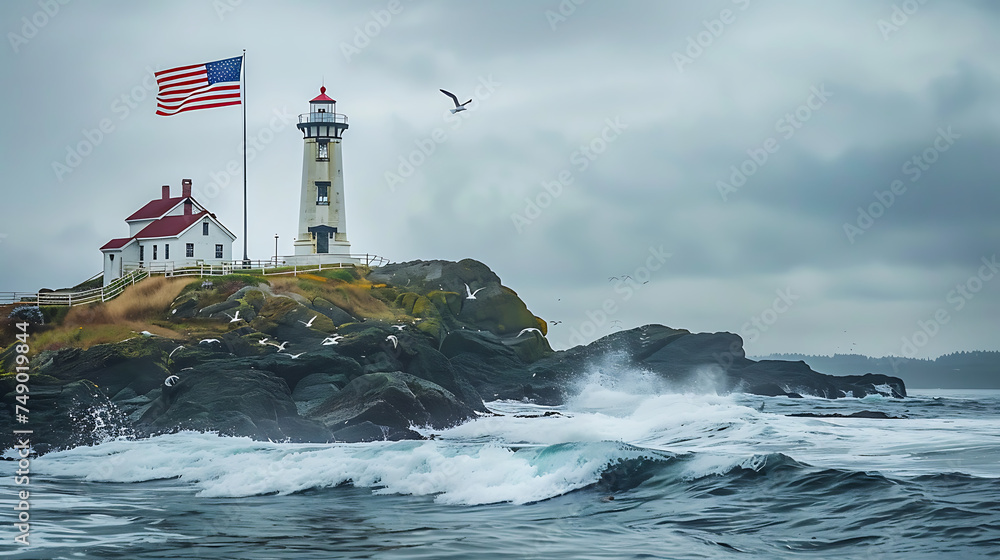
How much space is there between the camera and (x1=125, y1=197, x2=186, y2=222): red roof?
53.5 m

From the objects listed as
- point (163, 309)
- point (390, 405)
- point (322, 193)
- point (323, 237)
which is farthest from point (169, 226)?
point (390, 405)

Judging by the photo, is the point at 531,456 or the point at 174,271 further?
the point at 174,271

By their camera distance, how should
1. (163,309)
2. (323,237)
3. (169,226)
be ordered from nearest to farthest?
1. (163,309)
2. (169,226)
3. (323,237)

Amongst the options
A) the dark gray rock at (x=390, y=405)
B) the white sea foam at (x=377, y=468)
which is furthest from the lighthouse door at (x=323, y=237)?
the white sea foam at (x=377, y=468)

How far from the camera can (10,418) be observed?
24.9 m

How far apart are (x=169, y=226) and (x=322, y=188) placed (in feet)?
30.8

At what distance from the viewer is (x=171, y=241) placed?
50250 millimetres

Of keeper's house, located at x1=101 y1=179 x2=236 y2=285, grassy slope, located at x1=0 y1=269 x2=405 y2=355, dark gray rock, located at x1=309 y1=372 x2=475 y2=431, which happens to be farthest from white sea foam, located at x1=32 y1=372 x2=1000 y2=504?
keeper's house, located at x1=101 y1=179 x2=236 y2=285

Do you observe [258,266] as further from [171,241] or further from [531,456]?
[531,456]

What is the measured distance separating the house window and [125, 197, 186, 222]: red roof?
7718 mm

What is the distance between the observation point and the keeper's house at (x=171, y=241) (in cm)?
5016

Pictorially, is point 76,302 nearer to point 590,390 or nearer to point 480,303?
point 480,303

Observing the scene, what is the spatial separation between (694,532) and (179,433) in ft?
51.3

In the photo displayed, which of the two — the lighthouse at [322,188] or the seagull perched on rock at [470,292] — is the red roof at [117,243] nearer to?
the lighthouse at [322,188]
